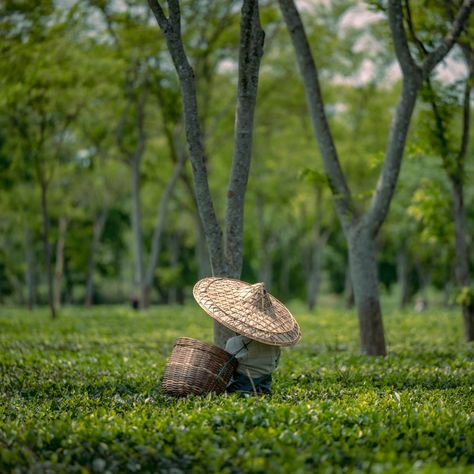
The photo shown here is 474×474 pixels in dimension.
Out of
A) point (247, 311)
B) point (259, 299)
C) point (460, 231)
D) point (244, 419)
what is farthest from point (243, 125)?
point (460, 231)

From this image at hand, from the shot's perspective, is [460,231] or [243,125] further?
[460,231]

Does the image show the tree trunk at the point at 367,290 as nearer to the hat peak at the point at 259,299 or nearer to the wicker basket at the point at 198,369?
the hat peak at the point at 259,299

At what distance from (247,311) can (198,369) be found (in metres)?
0.88

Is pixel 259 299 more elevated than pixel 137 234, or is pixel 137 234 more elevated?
pixel 259 299

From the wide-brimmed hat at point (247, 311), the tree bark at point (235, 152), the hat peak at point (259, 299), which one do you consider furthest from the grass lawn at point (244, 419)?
the tree bark at point (235, 152)

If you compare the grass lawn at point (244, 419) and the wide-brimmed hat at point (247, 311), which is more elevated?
the wide-brimmed hat at point (247, 311)

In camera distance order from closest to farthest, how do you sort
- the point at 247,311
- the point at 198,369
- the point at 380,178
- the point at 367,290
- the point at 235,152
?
the point at 247,311 < the point at 198,369 < the point at 235,152 < the point at 380,178 < the point at 367,290

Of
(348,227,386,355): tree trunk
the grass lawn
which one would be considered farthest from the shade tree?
the grass lawn

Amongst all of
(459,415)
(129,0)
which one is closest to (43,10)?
(129,0)

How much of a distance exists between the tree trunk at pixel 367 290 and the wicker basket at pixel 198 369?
520cm

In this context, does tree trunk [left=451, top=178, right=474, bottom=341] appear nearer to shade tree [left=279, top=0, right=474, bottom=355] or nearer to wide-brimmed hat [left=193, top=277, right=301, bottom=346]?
shade tree [left=279, top=0, right=474, bottom=355]

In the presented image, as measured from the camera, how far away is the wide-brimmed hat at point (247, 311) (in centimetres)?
857

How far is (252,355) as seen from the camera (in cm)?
915

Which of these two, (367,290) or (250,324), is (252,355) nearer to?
(250,324)
